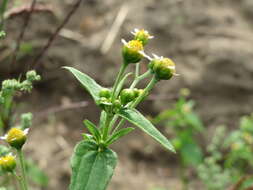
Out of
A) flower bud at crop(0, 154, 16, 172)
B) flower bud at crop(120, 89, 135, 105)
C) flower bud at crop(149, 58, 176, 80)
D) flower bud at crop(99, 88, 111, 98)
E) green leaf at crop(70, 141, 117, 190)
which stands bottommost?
flower bud at crop(0, 154, 16, 172)

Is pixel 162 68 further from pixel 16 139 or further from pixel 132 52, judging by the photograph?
pixel 16 139

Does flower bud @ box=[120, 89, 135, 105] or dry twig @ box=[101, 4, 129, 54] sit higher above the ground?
flower bud @ box=[120, 89, 135, 105]

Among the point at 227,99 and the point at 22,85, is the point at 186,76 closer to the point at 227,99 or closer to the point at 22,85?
the point at 227,99

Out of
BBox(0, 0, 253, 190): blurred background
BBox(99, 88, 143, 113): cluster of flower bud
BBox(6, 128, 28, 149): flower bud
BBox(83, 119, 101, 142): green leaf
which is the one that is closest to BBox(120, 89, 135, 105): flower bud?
BBox(99, 88, 143, 113): cluster of flower bud

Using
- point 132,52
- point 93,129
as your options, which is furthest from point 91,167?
point 132,52

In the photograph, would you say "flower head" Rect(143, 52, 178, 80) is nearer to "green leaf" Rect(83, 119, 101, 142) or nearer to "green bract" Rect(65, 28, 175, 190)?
"green bract" Rect(65, 28, 175, 190)

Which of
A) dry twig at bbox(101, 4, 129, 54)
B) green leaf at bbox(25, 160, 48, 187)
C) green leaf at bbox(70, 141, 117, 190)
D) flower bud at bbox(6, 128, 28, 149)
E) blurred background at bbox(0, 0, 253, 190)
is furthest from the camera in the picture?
dry twig at bbox(101, 4, 129, 54)

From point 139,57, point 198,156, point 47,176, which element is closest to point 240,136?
point 198,156
